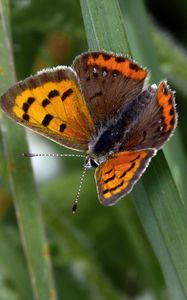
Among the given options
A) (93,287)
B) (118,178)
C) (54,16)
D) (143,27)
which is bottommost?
(93,287)

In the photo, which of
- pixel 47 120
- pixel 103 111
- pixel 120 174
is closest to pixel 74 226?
pixel 103 111

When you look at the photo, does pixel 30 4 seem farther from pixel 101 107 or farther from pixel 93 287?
pixel 93 287

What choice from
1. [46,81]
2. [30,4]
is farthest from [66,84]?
[30,4]

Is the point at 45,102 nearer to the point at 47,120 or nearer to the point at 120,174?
the point at 47,120

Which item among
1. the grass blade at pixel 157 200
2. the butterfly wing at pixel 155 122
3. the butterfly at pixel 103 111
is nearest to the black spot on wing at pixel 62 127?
the butterfly at pixel 103 111

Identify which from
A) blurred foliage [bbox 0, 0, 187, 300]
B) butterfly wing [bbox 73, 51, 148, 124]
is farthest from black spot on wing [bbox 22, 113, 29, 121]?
blurred foliage [bbox 0, 0, 187, 300]

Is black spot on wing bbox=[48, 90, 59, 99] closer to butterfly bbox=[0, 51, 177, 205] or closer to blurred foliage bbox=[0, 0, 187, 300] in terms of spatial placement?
butterfly bbox=[0, 51, 177, 205]

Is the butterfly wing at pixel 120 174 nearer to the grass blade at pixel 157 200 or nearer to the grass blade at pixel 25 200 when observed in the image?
the grass blade at pixel 157 200
